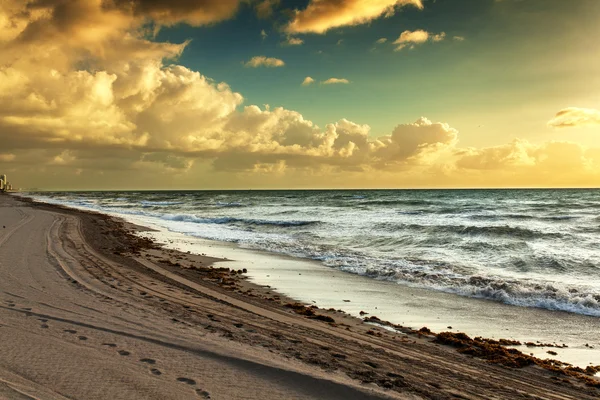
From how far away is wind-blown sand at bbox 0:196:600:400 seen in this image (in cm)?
448

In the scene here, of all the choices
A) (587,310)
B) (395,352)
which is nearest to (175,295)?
(395,352)

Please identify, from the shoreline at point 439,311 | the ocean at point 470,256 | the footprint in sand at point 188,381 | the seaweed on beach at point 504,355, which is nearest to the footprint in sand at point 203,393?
the footprint in sand at point 188,381

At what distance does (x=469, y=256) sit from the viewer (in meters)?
16.4

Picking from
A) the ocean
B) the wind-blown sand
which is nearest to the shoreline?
the ocean

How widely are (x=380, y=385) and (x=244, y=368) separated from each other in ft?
5.99

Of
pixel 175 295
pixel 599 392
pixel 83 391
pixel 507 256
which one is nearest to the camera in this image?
pixel 83 391

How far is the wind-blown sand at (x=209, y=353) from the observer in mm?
4477

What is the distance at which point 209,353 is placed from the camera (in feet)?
17.8

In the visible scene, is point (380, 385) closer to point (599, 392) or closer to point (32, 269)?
point (599, 392)

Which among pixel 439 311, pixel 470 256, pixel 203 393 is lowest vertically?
pixel 439 311

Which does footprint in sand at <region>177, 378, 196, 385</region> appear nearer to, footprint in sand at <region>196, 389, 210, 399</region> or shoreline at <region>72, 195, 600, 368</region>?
footprint in sand at <region>196, 389, 210, 399</region>

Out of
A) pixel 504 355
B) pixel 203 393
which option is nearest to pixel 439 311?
pixel 504 355

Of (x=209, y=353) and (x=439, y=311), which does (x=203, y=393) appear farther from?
(x=439, y=311)

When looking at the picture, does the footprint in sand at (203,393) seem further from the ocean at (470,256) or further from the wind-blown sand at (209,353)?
the ocean at (470,256)
